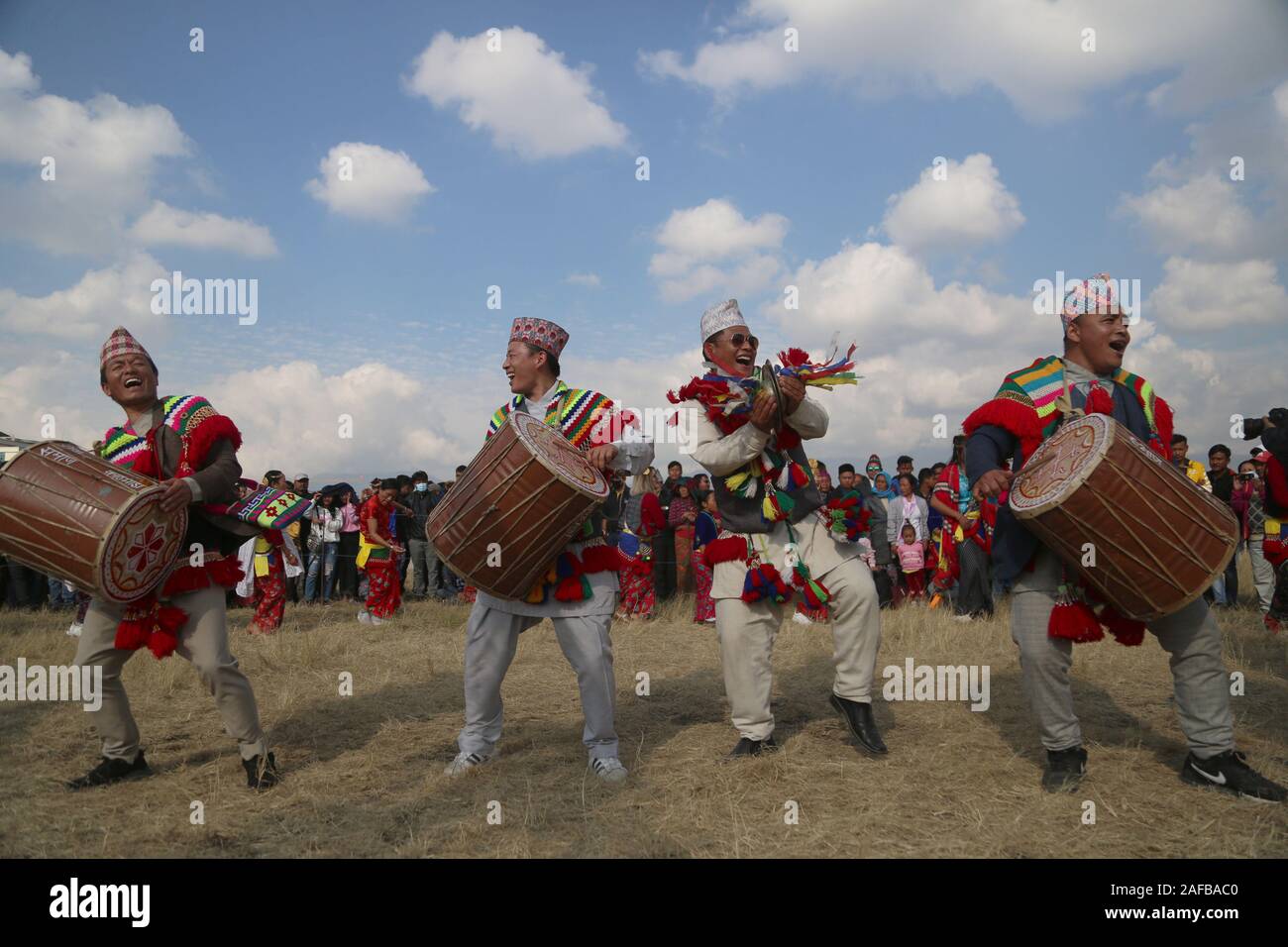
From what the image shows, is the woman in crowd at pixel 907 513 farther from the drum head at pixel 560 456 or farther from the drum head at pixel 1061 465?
the drum head at pixel 560 456

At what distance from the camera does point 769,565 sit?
14.2 ft

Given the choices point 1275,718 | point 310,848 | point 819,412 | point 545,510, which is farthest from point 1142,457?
point 310,848

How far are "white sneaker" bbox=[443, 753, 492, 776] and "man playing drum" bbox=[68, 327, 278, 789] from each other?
852 mm

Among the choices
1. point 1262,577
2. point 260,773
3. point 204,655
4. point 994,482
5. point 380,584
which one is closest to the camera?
point 994,482

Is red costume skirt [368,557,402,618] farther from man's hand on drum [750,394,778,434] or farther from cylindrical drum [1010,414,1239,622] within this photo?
cylindrical drum [1010,414,1239,622]

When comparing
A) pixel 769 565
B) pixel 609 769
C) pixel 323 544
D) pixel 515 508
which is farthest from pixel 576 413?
pixel 323 544

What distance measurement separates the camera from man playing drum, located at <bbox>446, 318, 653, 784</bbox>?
4.30m

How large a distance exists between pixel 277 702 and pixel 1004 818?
4642mm

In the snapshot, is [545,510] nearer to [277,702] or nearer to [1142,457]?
[1142,457]

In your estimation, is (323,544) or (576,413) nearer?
(576,413)

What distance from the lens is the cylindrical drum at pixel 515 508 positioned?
3.94m

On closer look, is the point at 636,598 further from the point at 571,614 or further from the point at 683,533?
the point at 571,614

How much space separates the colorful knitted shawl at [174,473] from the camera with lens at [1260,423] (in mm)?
5994

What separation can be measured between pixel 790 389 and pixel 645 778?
6.54 ft
